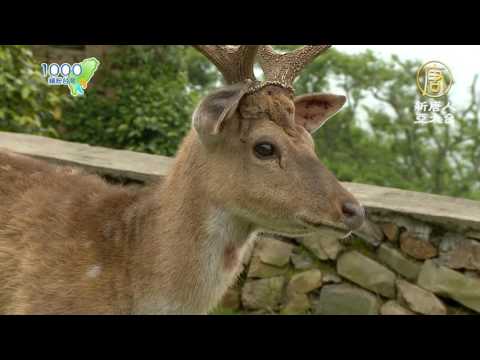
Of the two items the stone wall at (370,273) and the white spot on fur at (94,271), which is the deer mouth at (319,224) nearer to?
the white spot on fur at (94,271)

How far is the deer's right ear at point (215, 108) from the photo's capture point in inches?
132

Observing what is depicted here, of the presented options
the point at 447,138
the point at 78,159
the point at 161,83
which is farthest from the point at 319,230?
the point at 447,138

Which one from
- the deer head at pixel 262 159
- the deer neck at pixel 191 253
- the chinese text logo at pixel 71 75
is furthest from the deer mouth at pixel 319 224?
the chinese text logo at pixel 71 75

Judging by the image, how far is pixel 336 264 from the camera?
557cm

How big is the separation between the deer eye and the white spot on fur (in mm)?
911

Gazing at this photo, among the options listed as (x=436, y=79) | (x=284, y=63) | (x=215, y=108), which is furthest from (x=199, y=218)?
(x=436, y=79)

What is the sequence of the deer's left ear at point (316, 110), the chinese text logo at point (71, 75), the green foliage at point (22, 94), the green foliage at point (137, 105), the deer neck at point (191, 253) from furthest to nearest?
the green foliage at point (137, 105) < the green foliage at point (22, 94) < the chinese text logo at point (71, 75) < the deer's left ear at point (316, 110) < the deer neck at point (191, 253)

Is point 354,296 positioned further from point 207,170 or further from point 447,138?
point 447,138

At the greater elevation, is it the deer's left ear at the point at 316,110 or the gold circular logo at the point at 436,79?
the gold circular logo at the point at 436,79

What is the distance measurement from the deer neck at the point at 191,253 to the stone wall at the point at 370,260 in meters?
1.83

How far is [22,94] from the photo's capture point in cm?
730

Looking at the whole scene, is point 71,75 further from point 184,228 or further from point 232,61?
point 184,228

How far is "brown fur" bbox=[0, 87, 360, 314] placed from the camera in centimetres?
340

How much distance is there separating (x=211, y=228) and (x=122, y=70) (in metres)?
5.69
